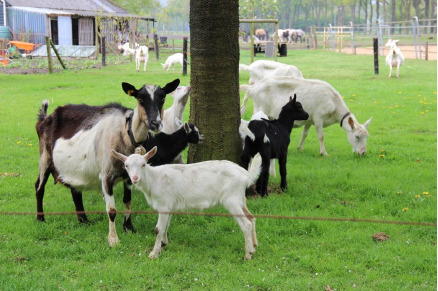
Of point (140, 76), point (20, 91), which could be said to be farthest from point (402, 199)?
point (140, 76)

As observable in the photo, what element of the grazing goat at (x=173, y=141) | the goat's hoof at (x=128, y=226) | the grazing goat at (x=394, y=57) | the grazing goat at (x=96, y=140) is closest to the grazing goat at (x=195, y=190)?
the grazing goat at (x=96, y=140)

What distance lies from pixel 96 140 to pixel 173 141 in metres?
1.18

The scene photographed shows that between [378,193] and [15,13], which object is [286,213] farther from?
[15,13]

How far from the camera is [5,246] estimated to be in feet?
18.9

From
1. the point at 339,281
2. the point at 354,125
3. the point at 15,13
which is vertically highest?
the point at 15,13

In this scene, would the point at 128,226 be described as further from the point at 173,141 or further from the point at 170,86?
the point at 170,86

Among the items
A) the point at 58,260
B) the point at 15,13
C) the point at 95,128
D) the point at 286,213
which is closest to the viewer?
the point at 58,260

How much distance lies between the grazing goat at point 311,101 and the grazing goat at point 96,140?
4217mm

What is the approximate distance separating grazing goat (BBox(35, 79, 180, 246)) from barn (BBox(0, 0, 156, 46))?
110ft

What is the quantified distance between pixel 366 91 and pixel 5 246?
14667 millimetres

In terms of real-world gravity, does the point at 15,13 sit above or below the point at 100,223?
above

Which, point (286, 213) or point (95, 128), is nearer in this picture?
point (95, 128)

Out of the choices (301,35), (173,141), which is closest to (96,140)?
(173,141)

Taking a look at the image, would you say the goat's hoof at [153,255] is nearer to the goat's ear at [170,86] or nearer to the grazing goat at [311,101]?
the goat's ear at [170,86]
